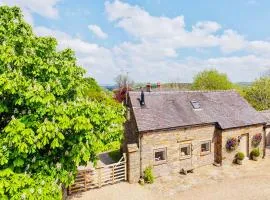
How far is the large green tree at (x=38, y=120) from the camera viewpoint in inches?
356

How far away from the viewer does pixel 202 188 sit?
19422 millimetres

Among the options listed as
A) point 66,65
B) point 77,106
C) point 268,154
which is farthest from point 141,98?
point 268,154

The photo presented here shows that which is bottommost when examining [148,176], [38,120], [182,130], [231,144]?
[148,176]

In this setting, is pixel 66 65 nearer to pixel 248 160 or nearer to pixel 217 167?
pixel 217 167

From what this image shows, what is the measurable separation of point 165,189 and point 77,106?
11788 millimetres

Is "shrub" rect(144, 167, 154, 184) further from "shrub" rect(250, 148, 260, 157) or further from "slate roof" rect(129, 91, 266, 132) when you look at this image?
"shrub" rect(250, 148, 260, 157)

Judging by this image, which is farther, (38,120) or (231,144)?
(231,144)

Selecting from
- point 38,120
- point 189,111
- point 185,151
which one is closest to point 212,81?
point 189,111

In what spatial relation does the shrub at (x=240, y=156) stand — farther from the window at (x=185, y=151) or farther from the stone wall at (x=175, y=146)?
the window at (x=185, y=151)

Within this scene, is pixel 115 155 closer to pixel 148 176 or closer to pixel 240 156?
pixel 148 176

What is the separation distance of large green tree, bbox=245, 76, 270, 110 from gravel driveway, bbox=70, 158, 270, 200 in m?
35.4

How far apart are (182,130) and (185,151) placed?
210cm

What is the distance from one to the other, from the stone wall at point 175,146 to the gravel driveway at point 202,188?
2.65ft

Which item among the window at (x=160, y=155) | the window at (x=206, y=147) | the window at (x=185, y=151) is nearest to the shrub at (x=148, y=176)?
the window at (x=160, y=155)
